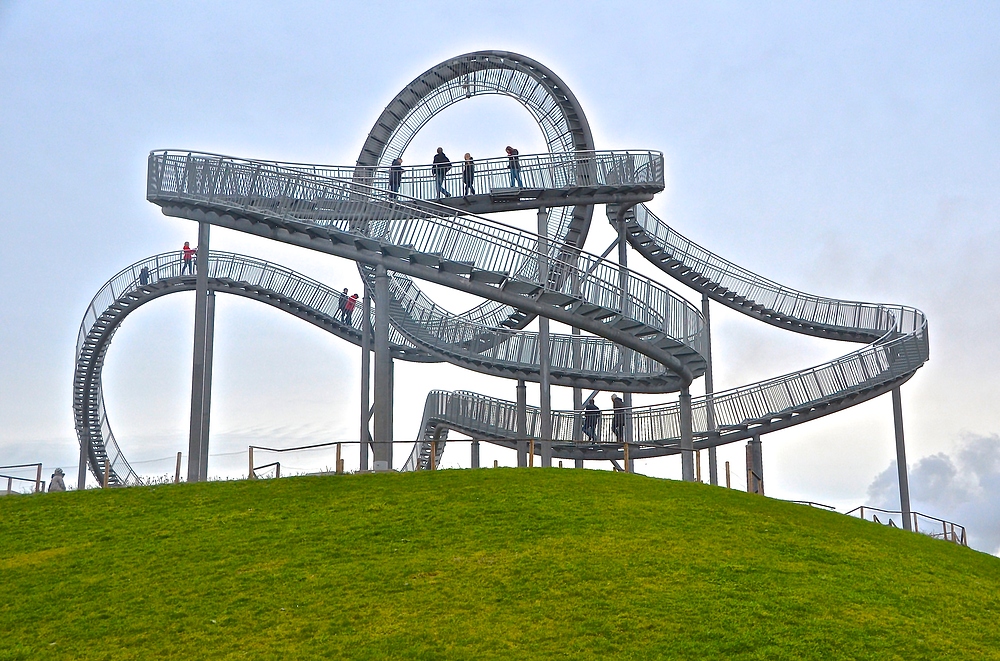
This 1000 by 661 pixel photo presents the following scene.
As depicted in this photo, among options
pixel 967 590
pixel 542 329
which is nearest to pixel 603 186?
pixel 542 329

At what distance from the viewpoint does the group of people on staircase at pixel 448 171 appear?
3541 centimetres

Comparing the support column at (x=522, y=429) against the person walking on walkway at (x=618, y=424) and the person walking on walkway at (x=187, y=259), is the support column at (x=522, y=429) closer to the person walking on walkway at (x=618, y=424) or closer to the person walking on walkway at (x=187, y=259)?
the person walking on walkway at (x=618, y=424)

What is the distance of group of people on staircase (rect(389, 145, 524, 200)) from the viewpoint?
116ft

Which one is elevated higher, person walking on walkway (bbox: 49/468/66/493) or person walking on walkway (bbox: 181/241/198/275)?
person walking on walkway (bbox: 181/241/198/275)

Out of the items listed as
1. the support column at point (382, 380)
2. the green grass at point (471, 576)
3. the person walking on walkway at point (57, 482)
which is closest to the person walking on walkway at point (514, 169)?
the support column at point (382, 380)

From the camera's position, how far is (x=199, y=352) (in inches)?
1212

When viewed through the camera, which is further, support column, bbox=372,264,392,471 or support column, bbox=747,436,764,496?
support column, bbox=747,436,764,496

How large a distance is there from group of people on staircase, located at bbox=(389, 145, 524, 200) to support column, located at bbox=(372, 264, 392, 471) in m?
5.68

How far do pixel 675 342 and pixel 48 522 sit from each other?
634 inches

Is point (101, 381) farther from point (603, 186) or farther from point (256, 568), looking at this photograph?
point (256, 568)

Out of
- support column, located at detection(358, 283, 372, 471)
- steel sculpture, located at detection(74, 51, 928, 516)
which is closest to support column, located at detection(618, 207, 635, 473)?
steel sculpture, located at detection(74, 51, 928, 516)

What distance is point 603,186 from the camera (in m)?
35.0

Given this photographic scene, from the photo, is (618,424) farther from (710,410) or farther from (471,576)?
(471,576)

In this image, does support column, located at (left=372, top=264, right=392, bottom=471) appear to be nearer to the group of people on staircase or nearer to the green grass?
the green grass
